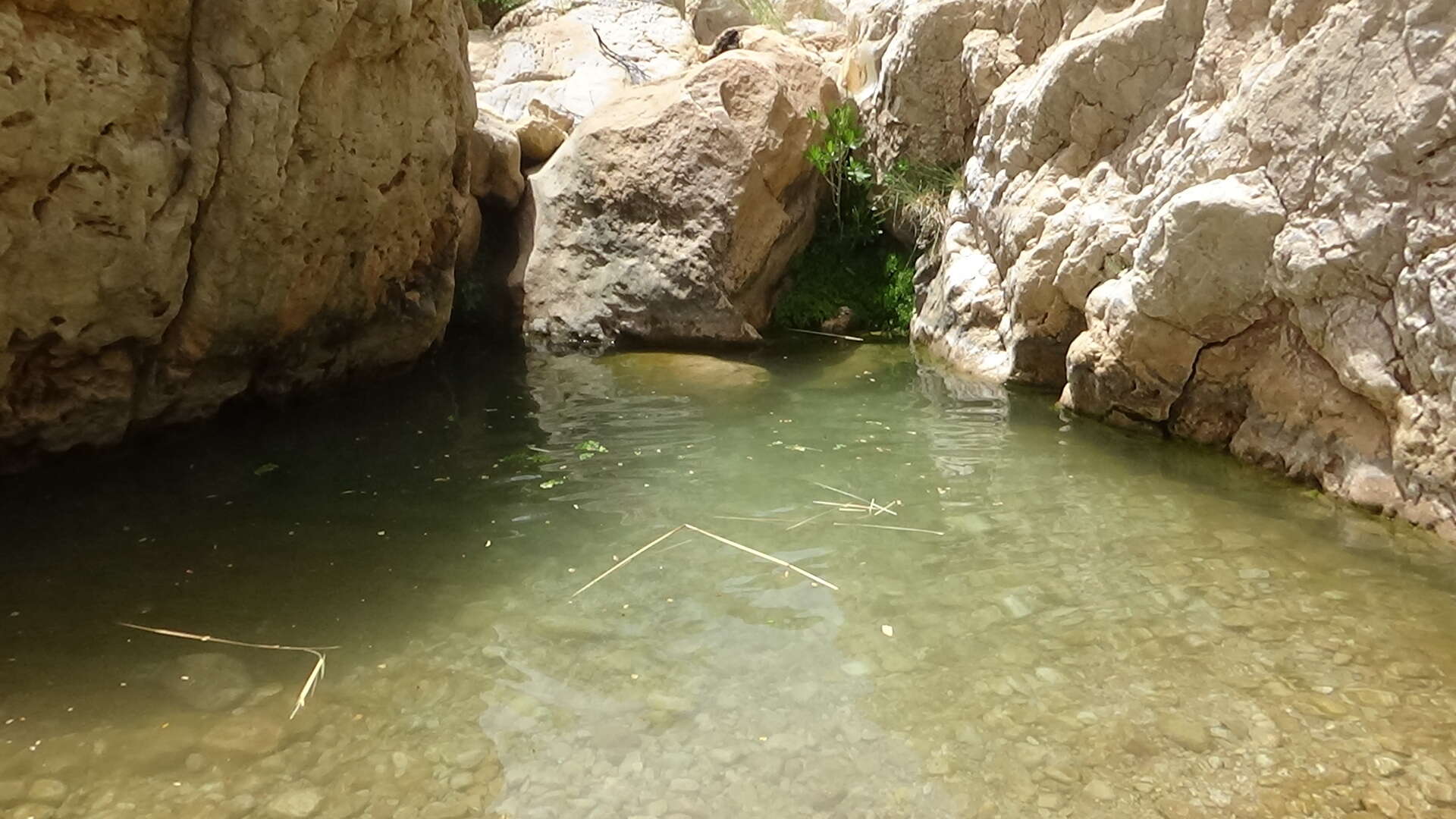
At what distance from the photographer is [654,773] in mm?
2523

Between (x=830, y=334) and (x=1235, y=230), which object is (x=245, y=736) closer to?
(x=1235, y=230)

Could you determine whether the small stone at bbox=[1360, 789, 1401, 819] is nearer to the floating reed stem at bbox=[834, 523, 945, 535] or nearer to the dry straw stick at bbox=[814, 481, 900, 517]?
the floating reed stem at bbox=[834, 523, 945, 535]

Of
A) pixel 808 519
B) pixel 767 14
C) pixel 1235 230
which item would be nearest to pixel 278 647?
pixel 808 519

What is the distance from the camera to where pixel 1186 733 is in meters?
2.65

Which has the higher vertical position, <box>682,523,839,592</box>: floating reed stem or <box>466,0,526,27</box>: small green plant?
<box>466,0,526,27</box>: small green plant

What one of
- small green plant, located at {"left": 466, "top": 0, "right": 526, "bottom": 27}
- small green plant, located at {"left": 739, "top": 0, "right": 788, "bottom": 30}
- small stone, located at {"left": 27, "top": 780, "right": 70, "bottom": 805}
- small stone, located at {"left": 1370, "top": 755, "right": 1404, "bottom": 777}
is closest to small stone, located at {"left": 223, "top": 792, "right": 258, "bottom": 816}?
small stone, located at {"left": 27, "top": 780, "right": 70, "bottom": 805}

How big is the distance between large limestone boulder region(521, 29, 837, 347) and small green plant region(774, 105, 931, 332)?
0.24 meters

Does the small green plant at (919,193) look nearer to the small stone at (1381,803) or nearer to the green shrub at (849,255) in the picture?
the green shrub at (849,255)

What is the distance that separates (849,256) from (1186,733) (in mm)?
7046

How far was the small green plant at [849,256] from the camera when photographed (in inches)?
353

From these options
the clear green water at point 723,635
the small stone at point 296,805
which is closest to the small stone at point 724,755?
the clear green water at point 723,635

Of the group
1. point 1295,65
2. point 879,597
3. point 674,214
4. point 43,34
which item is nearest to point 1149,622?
point 879,597

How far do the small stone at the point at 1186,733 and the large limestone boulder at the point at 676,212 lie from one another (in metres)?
6.03

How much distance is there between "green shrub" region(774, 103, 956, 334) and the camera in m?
8.97
